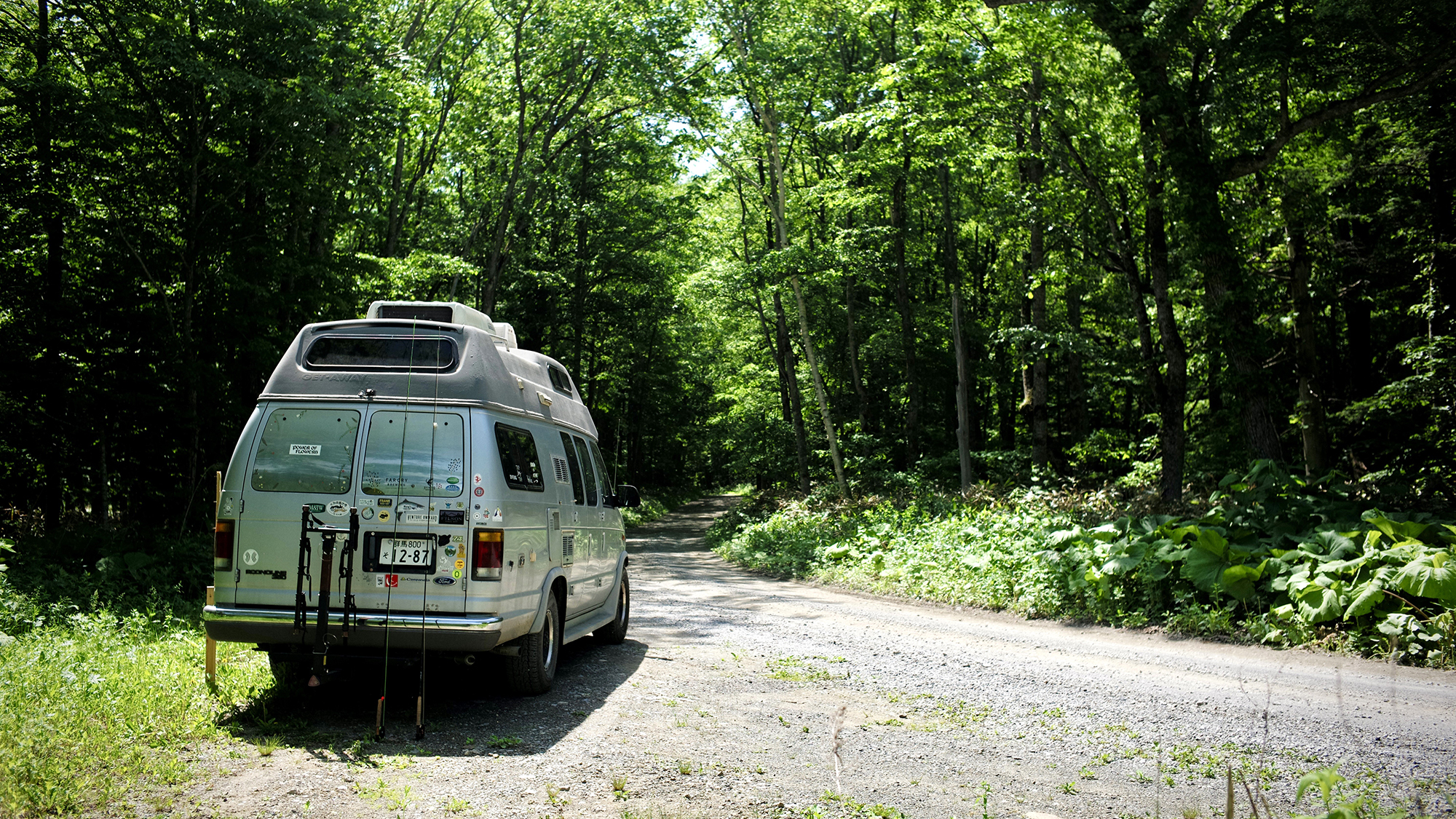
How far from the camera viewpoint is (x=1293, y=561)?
9211 millimetres

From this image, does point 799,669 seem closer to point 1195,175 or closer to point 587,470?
point 587,470

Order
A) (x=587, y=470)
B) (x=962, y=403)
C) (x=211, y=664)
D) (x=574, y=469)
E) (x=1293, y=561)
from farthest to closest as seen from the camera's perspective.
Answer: (x=962, y=403) < (x=1293, y=561) < (x=587, y=470) < (x=574, y=469) < (x=211, y=664)

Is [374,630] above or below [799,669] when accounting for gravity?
above

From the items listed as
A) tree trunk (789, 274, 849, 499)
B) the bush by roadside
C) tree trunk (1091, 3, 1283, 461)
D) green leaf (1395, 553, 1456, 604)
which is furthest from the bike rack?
the bush by roadside

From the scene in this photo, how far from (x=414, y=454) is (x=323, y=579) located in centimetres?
94

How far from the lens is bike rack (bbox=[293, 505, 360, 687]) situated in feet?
18.7

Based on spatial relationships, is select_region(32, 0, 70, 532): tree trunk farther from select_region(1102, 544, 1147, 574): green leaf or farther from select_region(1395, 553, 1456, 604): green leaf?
select_region(1395, 553, 1456, 604): green leaf

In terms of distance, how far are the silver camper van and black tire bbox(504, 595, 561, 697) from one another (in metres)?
0.01

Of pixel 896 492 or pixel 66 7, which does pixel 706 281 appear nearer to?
pixel 896 492

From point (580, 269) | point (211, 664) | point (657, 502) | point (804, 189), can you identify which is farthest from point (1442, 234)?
point (657, 502)

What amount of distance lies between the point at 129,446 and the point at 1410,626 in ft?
53.0

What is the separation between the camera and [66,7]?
13.3m

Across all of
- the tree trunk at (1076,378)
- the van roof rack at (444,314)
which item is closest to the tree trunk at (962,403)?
the tree trunk at (1076,378)

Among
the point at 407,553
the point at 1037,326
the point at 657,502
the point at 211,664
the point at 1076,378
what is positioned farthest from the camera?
the point at 657,502
